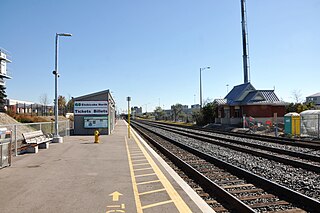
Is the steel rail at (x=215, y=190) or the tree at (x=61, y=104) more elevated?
the tree at (x=61, y=104)

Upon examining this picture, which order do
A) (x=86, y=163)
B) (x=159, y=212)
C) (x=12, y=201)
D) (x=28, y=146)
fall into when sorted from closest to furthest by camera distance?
1. (x=159, y=212)
2. (x=12, y=201)
3. (x=86, y=163)
4. (x=28, y=146)

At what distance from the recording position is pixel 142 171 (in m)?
9.54

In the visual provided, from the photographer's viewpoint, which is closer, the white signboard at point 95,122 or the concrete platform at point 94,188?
the concrete platform at point 94,188

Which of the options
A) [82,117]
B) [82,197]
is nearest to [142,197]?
[82,197]

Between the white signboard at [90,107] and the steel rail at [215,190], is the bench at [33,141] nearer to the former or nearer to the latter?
the steel rail at [215,190]

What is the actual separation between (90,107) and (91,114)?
0.65 metres

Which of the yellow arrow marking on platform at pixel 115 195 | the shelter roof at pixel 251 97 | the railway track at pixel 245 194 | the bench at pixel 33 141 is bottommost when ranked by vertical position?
the railway track at pixel 245 194

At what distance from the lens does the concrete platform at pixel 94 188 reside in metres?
5.81

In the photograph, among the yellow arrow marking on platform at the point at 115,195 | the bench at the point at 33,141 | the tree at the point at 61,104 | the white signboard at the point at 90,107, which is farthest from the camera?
the tree at the point at 61,104

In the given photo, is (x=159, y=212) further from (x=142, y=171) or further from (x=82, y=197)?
(x=142, y=171)

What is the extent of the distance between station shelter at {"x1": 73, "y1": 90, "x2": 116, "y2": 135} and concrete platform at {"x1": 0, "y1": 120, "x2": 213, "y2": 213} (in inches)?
615

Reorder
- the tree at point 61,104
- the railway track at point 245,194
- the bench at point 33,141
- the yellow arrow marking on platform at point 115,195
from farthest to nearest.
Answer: the tree at point 61,104, the bench at point 33,141, the yellow arrow marking on platform at point 115,195, the railway track at point 245,194

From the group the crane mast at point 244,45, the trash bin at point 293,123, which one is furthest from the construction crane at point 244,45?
the trash bin at point 293,123

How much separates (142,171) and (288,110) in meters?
48.1
